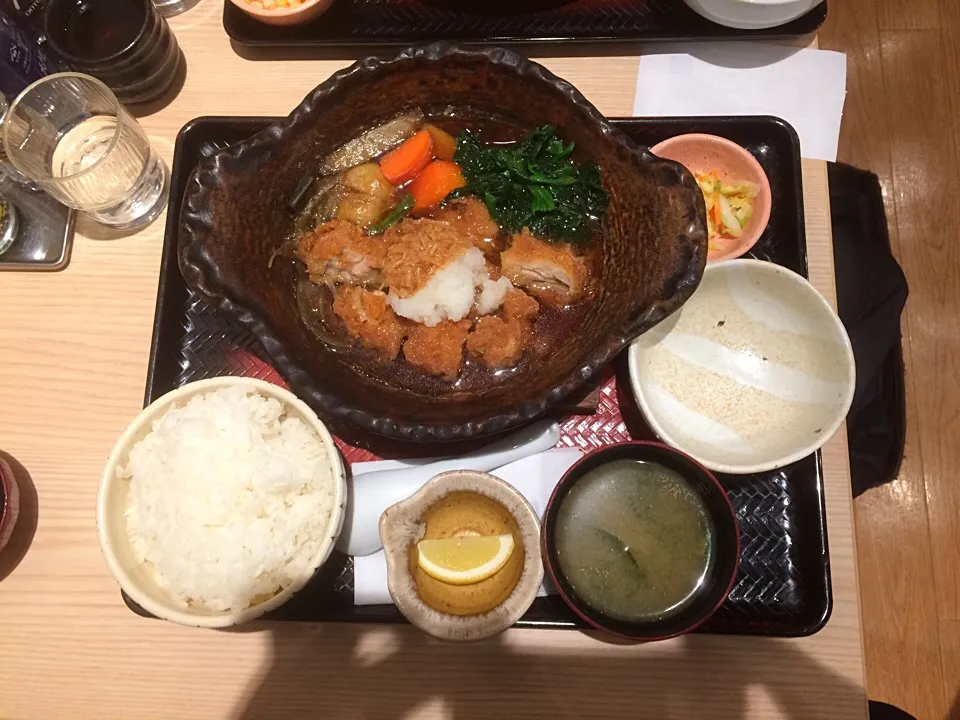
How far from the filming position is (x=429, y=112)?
5.20 ft

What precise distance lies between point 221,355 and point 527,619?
1.02m

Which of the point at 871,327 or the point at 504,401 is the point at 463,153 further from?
the point at 871,327

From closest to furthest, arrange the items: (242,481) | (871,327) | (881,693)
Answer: (242,481) → (871,327) → (881,693)

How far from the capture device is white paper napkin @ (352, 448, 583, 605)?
1449 millimetres

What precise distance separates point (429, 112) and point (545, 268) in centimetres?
51

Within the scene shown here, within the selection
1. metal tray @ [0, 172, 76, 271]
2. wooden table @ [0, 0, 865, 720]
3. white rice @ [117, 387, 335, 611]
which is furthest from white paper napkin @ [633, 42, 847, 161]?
metal tray @ [0, 172, 76, 271]

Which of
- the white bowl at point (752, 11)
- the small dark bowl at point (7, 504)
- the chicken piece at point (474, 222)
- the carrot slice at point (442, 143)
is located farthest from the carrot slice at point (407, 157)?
the small dark bowl at point (7, 504)

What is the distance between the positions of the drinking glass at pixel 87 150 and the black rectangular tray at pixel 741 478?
0.09 m

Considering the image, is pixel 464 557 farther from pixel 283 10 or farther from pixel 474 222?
pixel 283 10

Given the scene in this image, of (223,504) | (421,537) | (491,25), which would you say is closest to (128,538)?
(223,504)

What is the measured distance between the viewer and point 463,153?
160cm

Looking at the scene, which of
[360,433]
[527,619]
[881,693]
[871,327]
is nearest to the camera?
[527,619]

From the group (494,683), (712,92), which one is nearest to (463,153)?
(712,92)

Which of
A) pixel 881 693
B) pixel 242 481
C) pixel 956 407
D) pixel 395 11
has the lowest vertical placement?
pixel 881 693
